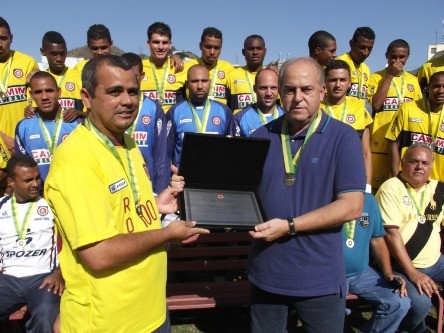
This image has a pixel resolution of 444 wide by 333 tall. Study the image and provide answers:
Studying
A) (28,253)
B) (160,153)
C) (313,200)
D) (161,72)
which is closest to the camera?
(313,200)

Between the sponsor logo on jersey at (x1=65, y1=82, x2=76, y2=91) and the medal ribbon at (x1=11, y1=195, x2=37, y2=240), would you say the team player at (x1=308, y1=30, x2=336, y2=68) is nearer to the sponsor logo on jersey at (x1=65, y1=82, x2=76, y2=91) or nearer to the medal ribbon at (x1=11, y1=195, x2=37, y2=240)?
the sponsor logo on jersey at (x1=65, y1=82, x2=76, y2=91)

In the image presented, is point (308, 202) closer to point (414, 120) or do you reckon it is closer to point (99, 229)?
point (99, 229)

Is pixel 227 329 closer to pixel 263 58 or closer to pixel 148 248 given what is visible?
pixel 148 248

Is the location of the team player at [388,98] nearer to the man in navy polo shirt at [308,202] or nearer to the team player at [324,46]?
the team player at [324,46]

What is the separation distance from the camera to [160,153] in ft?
17.5

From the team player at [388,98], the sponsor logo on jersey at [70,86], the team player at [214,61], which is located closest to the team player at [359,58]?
the team player at [388,98]

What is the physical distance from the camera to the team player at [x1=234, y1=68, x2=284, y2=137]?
18.2ft

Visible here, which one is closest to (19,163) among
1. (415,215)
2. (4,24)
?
(4,24)

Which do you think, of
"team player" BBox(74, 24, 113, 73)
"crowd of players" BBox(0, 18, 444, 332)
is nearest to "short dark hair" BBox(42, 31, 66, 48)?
"crowd of players" BBox(0, 18, 444, 332)

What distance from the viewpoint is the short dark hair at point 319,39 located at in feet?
21.2

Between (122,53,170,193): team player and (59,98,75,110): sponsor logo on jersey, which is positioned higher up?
(59,98,75,110): sponsor logo on jersey

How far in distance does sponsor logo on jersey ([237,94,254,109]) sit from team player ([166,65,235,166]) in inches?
39.2

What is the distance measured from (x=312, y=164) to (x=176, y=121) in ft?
11.1

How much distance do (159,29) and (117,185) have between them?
15.3ft
